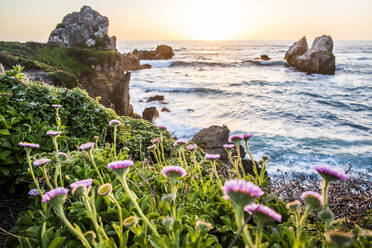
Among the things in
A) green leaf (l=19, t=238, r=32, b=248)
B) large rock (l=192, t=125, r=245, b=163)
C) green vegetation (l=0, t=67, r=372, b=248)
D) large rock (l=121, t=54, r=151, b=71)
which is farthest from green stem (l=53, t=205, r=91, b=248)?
large rock (l=121, t=54, r=151, b=71)

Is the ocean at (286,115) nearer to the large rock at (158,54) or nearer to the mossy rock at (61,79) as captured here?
the mossy rock at (61,79)

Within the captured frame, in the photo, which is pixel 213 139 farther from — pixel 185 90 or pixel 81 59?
pixel 185 90

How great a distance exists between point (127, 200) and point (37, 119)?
8.49 feet

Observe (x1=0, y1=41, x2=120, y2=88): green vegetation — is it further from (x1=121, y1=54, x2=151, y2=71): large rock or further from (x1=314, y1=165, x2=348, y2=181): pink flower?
(x1=121, y1=54, x2=151, y2=71): large rock

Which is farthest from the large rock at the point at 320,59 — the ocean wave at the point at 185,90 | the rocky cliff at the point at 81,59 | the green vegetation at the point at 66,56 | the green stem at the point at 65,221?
the green stem at the point at 65,221

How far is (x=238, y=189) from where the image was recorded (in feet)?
2.90

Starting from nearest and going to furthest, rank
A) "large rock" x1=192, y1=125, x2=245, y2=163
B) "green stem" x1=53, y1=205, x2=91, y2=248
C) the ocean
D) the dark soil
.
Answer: "green stem" x1=53, y1=205, x2=91, y2=248, the dark soil, "large rock" x1=192, y1=125, x2=245, y2=163, the ocean

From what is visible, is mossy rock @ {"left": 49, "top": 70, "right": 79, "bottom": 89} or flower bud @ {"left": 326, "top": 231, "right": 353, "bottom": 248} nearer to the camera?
flower bud @ {"left": 326, "top": 231, "right": 353, "bottom": 248}

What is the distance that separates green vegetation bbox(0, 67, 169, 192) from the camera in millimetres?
2912

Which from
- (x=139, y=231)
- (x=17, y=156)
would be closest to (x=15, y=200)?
(x=17, y=156)

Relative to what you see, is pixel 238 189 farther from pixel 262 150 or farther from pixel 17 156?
pixel 262 150

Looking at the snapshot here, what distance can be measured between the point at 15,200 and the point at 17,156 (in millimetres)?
541

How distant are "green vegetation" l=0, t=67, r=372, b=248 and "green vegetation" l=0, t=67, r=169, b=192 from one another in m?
0.02

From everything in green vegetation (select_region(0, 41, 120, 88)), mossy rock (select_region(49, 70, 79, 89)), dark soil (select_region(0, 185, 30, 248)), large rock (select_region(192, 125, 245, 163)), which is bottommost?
large rock (select_region(192, 125, 245, 163))
